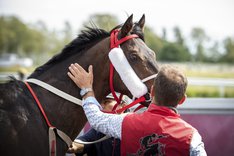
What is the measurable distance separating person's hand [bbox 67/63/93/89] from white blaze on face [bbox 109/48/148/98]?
22cm

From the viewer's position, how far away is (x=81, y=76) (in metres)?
2.68

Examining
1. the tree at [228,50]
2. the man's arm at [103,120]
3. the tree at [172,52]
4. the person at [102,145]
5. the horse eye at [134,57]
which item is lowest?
the tree at [228,50]

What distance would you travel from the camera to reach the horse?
2455mm

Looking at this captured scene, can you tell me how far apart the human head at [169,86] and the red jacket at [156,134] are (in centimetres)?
6

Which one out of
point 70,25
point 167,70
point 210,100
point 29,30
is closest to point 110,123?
point 167,70

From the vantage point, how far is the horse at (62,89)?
8.05 feet

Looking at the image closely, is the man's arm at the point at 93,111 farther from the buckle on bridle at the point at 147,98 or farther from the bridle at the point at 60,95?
the buckle on bridle at the point at 147,98

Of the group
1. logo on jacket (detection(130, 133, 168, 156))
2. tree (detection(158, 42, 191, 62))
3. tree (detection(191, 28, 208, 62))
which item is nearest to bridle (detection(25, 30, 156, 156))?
logo on jacket (detection(130, 133, 168, 156))

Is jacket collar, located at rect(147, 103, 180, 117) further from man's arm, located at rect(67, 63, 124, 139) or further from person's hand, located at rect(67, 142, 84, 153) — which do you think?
person's hand, located at rect(67, 142, 84, 153)

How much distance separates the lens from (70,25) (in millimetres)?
43562

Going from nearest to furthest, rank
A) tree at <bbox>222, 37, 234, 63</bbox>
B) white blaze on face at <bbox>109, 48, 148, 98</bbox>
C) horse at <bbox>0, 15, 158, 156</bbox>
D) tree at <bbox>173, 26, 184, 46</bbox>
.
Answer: horse at <bbox>0, 15, 158, 156</bbox> < white blaze on face at <bbox>109, 48, 148, 98</bbox> < tree at <bbox>173, 26, 184, 46</bbox> < tree at <bbox>222, 37, 234, 63</bbox>

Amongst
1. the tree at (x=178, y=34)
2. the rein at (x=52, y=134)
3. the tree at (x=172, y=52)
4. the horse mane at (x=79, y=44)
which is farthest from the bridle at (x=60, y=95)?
the tree at (x=178, y=34)

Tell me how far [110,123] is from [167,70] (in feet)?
1.76

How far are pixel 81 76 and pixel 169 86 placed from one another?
810 millimetres
